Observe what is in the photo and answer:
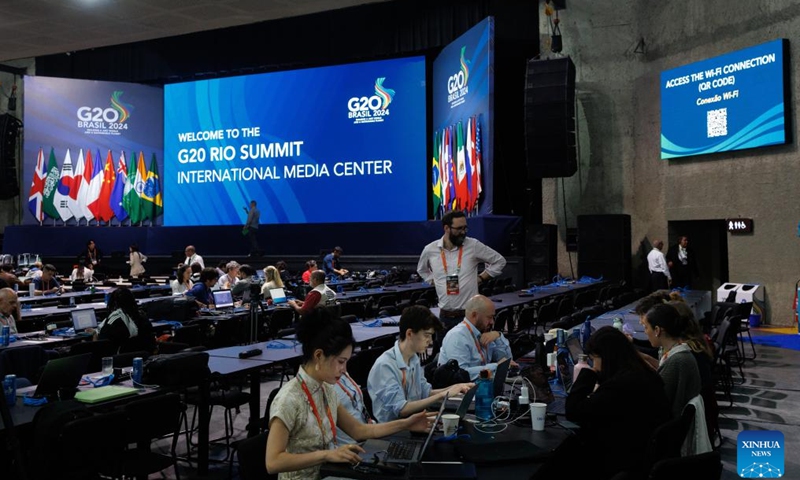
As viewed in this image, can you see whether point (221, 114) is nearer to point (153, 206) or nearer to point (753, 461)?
point (153, 206)

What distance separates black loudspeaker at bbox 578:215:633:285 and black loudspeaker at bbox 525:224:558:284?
0.66 metres

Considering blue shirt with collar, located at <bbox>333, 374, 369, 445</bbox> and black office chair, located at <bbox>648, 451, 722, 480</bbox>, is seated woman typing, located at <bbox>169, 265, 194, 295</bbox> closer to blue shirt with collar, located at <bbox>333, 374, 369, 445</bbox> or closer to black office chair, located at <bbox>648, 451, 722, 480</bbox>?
blue shirt with collar, located at <bbox>333, 374, 369, 445</bbox>

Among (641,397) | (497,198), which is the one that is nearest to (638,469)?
(641,397)

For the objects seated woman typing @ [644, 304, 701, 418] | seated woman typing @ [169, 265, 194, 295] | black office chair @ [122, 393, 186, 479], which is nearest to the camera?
black office chair @ [122, 393, 186, 479]

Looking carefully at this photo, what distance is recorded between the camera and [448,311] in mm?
5906

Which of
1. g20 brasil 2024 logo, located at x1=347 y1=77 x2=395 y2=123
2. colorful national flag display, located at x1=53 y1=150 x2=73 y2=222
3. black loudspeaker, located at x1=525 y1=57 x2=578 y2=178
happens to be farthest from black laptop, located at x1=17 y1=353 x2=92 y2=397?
A: colorful national flag display, located at x1=53 y1=150 x2=73 y2=222

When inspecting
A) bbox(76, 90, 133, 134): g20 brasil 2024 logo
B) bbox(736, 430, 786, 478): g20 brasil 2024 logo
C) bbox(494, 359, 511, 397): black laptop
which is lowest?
bbox(736, 430, 786, 478): g20 brasil 2024 logo

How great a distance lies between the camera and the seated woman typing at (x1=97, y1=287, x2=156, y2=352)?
236 inches

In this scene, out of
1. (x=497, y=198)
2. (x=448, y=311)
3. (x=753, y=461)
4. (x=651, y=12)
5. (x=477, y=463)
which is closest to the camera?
(x=477, y=463)

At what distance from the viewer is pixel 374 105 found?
739 inches

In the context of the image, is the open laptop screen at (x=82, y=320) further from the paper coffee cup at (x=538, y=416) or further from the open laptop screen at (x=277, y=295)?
the paper coffee cup at (x=538, y=416)

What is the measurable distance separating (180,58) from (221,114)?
261 centimetres

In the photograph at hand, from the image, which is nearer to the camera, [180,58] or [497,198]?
[497,198]

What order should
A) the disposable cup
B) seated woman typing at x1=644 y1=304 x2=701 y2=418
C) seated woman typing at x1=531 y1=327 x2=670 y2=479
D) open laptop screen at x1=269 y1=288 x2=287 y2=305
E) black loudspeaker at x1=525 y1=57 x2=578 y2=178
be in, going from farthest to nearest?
black loudspeaker at x1=525 y1=57 x2=578 y2=178 → open laptop screen at x1=269 y1=288 x2=287 y2=305 → the disposable cup → seated woman typing at x1=644 y1=304 x2=701 y2=418 → seated woman typing at x1=531 y1=327 x2=670 y2=479
